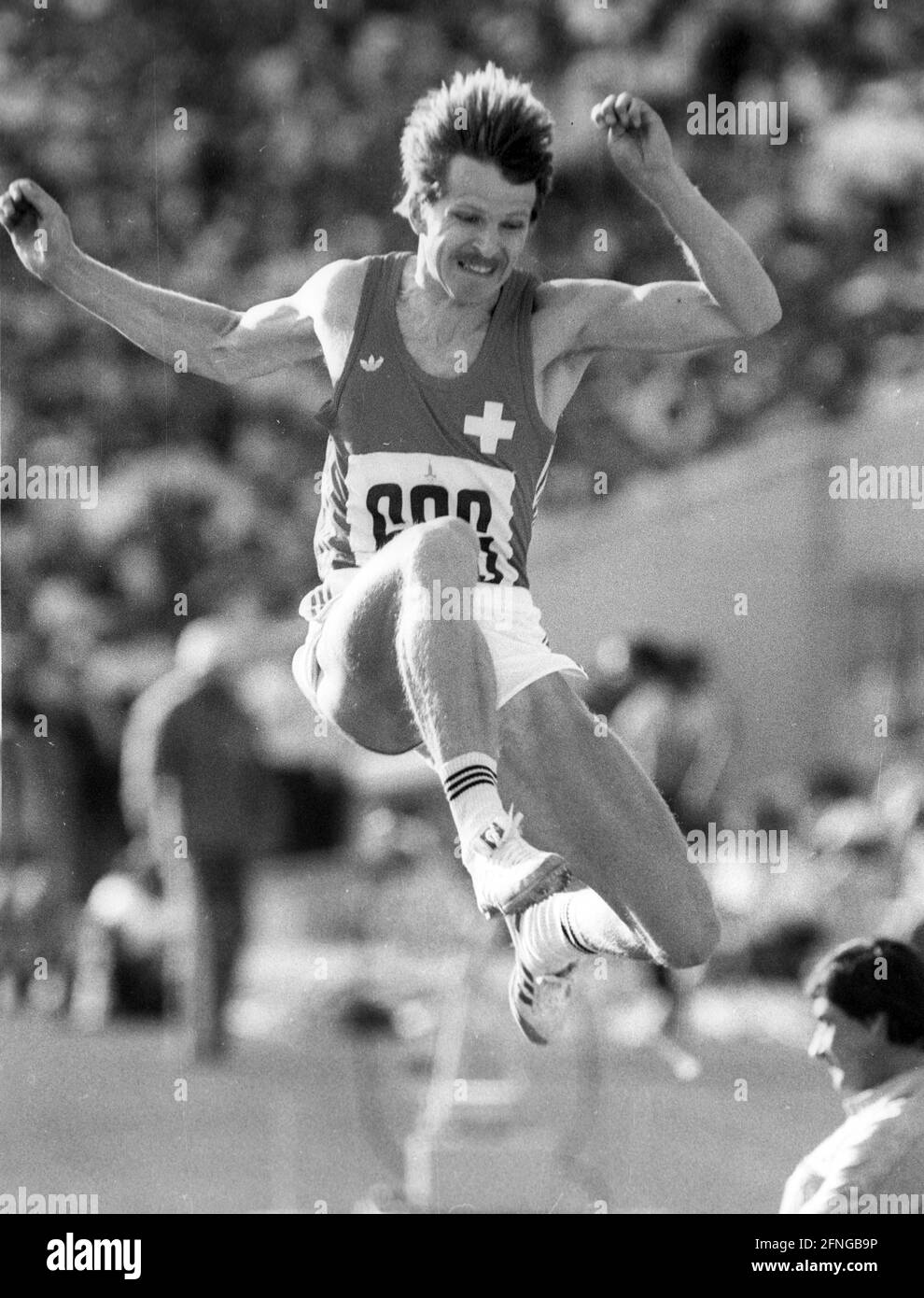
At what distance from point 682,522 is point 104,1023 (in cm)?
213

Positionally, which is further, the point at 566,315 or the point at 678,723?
the point at 678,723

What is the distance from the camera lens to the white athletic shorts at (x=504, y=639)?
3.81 m

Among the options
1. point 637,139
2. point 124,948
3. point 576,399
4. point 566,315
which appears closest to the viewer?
point 637,139

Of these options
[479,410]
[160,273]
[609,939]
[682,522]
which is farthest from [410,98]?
[609,939]

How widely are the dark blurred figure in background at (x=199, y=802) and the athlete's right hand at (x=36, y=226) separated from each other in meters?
1.91

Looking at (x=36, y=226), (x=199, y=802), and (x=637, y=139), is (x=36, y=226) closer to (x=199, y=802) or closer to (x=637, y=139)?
(x=637, y=139)

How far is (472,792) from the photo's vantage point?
11.6 ft

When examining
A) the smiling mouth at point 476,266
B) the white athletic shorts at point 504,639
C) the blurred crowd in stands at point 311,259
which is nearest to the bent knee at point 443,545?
the white athletic shorts at point 504,639

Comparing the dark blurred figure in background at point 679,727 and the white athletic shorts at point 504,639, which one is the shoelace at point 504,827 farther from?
the dark blurred figure in background at point 679,727

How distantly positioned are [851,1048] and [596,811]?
65 centimetres

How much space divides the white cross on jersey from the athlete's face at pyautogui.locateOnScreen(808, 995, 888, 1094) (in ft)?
3.94

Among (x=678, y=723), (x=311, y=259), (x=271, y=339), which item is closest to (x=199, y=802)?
(x=678, y=723)

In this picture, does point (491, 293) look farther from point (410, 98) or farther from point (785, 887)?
point (785, 887)

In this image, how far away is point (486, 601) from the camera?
3859 millimetres
